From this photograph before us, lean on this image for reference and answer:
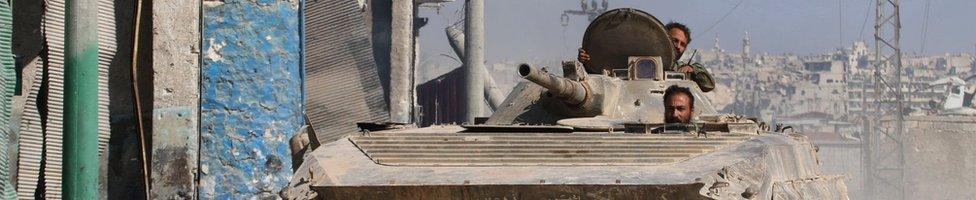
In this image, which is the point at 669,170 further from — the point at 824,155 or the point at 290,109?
the point at 824,155

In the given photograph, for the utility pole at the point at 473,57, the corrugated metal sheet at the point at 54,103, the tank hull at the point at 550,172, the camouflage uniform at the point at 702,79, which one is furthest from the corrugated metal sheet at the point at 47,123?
the utility pole at the point at 473,57

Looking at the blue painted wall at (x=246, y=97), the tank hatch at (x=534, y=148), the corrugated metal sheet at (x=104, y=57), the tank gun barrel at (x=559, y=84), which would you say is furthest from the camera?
the blue painted wall at (x=246, y=97)

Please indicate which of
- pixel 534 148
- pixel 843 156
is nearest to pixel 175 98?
pixel 534 148

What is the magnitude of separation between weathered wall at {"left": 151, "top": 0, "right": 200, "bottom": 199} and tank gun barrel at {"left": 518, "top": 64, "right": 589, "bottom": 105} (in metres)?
3.17

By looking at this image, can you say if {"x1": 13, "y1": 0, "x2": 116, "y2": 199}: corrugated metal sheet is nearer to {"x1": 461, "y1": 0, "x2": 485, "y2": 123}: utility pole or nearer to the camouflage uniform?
the camouflage uniform

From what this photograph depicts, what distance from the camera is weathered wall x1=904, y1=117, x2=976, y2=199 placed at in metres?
47.3

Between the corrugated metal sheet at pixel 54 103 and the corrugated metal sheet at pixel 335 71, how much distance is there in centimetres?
711

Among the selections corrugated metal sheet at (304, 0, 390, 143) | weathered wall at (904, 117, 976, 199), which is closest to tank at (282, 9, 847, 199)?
corrugated metal sheet at (304, 0, 390, 143)

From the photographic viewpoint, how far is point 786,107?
361 feet

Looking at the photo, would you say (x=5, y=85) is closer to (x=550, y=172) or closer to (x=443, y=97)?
(x=550, y=172)

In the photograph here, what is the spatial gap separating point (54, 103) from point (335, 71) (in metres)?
7.94

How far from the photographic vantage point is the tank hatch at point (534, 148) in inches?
341

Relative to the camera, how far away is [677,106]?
35.6ft

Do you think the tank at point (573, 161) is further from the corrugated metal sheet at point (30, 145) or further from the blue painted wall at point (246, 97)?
the blue painted wall at point (246, 97)
